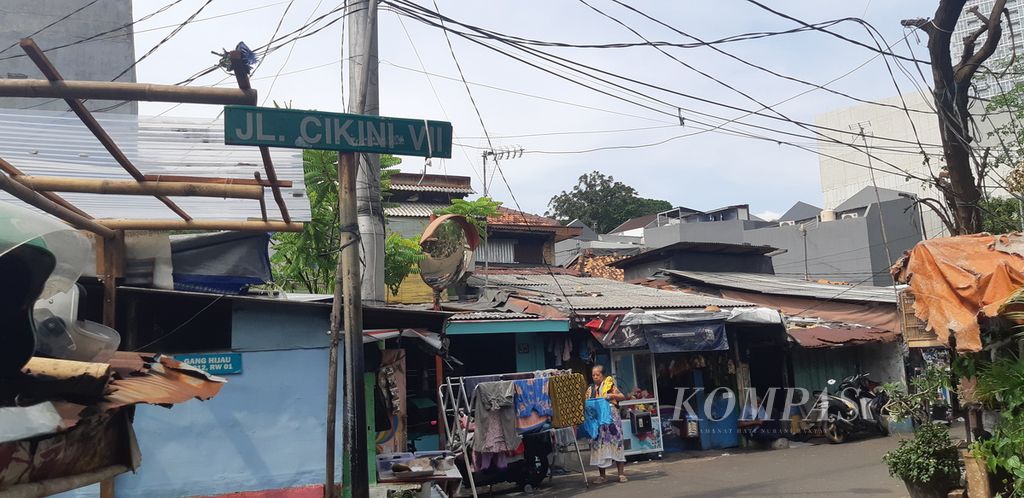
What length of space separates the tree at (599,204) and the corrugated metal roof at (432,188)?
30.5 m

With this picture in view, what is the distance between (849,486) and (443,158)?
7983 mm

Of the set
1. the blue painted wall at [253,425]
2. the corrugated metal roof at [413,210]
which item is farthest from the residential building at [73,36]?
the blue painted wall at [253,425]

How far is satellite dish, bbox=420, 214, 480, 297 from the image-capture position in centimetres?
1303

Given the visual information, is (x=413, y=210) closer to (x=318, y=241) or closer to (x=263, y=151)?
(x=318, y=241)

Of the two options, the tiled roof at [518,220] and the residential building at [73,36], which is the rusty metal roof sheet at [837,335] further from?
the residential building at [73,36]

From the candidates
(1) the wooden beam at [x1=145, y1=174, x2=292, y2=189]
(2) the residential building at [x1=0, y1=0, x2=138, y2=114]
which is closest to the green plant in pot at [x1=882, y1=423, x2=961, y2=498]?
(1) the wooden beam at [x1=145, y1=174, x2=292, y2=189]

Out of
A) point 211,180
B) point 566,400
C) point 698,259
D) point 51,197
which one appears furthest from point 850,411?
point 51,197

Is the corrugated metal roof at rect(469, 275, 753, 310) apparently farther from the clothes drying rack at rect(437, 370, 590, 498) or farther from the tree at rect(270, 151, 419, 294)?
the clothes drying rack at rect(437, 370, 590, 498)

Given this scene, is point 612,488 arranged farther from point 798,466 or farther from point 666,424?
point 666,424

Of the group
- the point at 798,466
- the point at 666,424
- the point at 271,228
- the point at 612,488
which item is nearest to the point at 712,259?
the point at 666,424

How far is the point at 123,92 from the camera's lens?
16.7 ft

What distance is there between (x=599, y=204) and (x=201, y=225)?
5044 centimetres

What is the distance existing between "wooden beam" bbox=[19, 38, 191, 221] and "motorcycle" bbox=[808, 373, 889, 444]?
14.9 meters

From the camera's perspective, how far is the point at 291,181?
6754 millimetres
